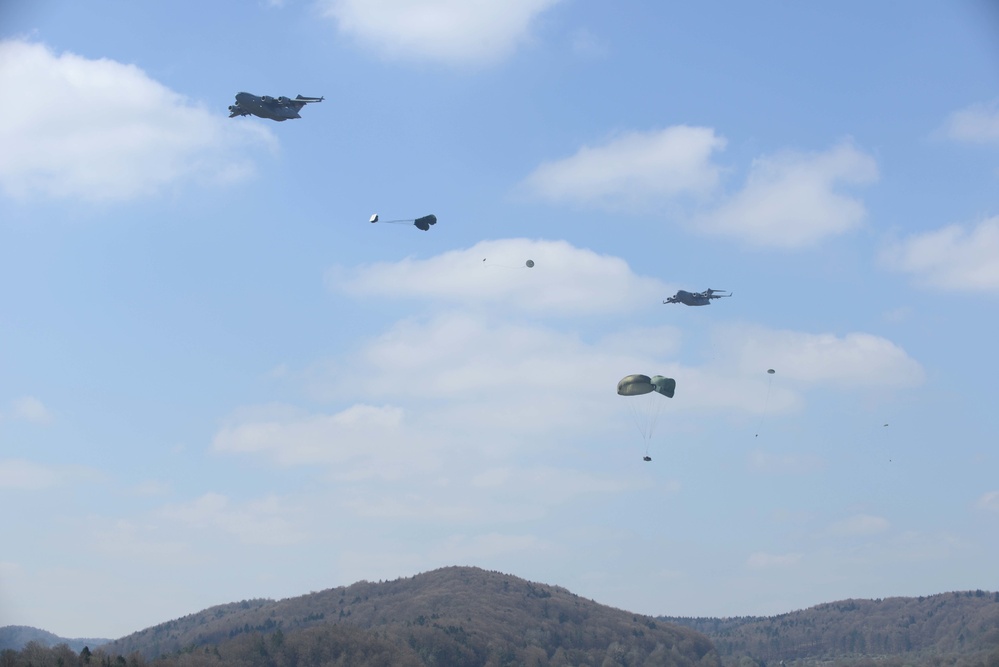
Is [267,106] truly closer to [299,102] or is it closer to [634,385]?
[299,102]

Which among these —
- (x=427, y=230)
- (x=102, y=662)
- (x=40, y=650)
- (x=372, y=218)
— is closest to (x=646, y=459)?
(x=427, y=230)

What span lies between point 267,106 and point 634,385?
47054mm

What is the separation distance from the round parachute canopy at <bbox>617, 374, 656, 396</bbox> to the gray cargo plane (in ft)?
146

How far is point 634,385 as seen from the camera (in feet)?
357

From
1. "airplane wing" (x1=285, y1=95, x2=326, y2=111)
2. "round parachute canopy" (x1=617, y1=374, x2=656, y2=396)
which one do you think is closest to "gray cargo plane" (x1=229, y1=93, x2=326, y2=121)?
"airplane wing" (x1=285, y1=95, x2=326, y2=111)

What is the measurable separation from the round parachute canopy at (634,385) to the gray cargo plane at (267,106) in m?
44.7

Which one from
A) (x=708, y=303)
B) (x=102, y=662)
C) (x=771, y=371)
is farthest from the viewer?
(x=102, y=662)

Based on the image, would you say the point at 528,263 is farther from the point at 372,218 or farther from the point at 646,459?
the point at 646,459

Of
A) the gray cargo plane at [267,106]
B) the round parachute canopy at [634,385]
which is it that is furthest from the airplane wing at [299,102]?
the round parachute canopy at [634,385]

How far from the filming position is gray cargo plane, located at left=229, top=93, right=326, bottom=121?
8119 centimetres

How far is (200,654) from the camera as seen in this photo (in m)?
197

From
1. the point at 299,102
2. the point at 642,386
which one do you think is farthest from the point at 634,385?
the point at 299,102

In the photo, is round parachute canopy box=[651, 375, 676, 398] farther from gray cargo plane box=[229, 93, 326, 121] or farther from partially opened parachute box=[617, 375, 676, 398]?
gray cargo plane box=[229, 93, 326, 121]

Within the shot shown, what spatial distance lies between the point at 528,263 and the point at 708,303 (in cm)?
3587
